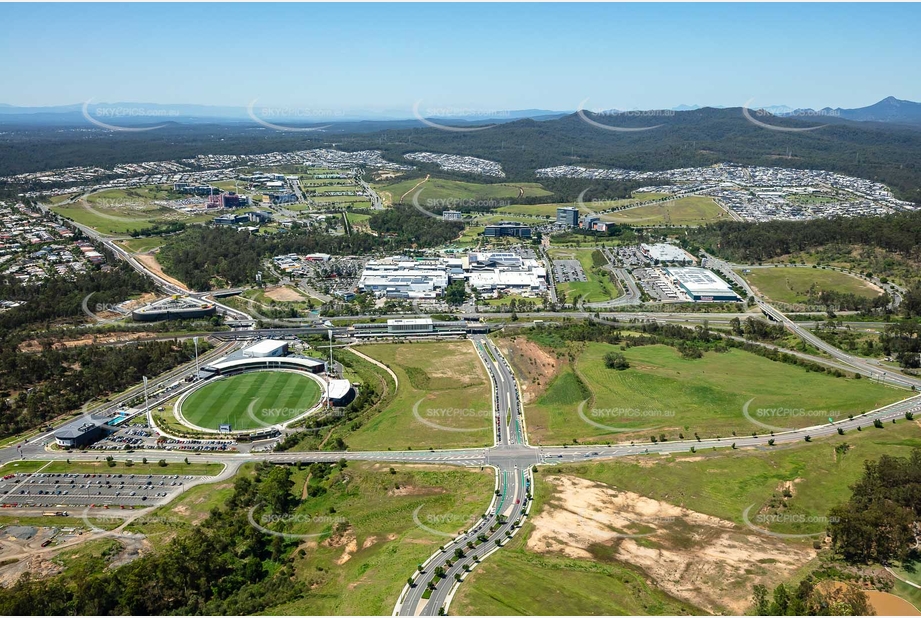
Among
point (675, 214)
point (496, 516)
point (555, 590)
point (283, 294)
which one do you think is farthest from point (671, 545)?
point (675, 214)

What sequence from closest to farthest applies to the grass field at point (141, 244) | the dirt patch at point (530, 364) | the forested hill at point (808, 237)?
the dirt patch at point (530, 364) → the forested hill at point (808, 237) → the grass field at point (141, 244)

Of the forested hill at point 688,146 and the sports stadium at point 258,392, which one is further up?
the forested hill at point 688,146

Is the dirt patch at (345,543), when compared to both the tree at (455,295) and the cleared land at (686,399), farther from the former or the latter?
the tree at (455,295)

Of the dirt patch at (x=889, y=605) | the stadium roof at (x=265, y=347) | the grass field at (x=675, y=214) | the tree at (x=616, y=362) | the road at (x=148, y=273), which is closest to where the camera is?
the dirt patch at (x=889, y=605)

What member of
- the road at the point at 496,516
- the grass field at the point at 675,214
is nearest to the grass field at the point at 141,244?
the road at the point at 496,516

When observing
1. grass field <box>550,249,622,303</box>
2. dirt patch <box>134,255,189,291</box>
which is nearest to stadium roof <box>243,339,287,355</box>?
dirt patch <box>134,255,189,291</box>
